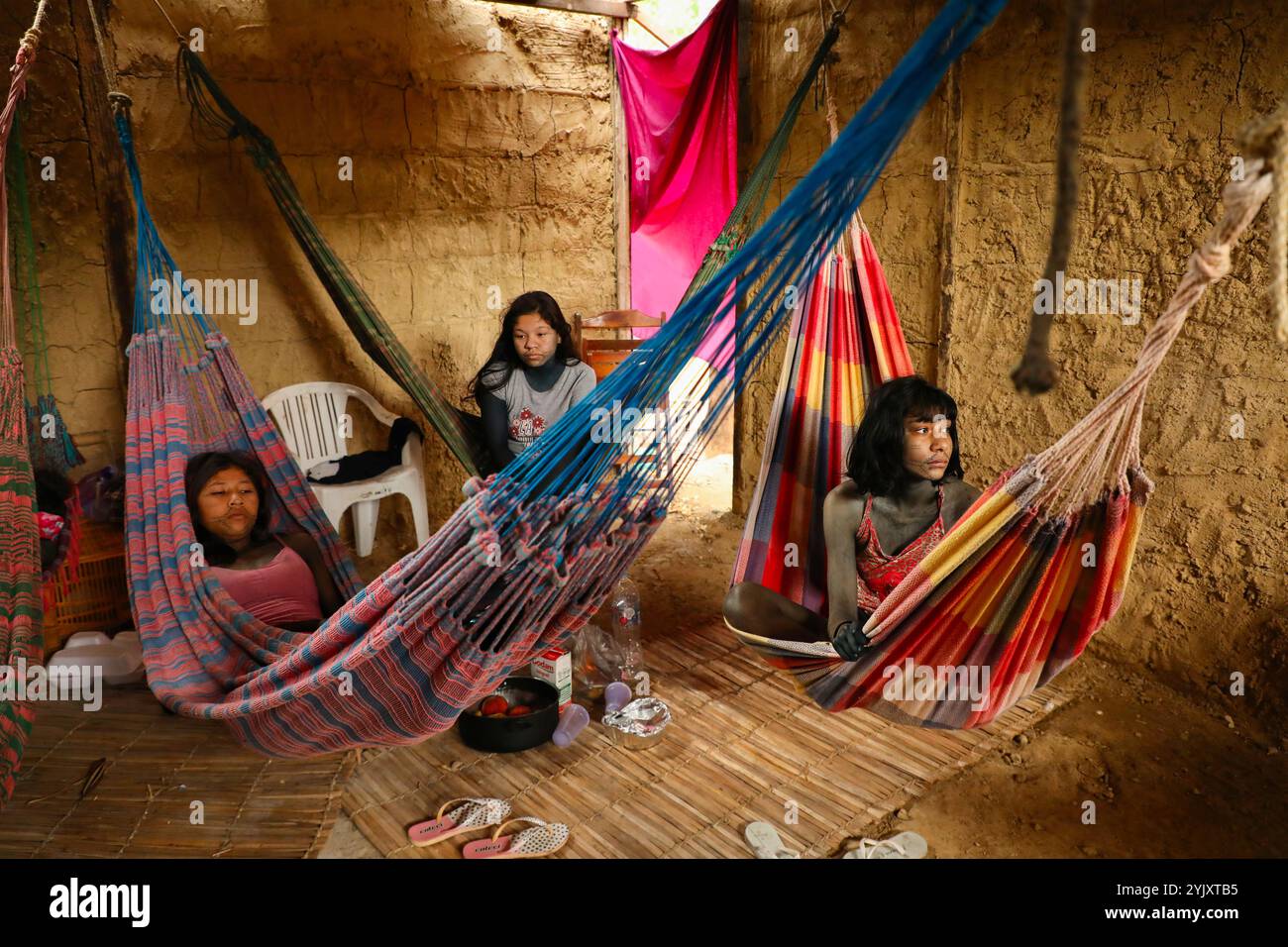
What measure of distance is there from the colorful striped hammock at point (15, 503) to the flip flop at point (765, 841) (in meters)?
1.40

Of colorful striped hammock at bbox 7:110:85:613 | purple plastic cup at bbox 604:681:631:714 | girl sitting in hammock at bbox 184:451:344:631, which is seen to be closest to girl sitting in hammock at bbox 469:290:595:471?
girl sitting in hammock at bbox 184:451:344:631

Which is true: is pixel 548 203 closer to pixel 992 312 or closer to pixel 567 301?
pixel 567 301

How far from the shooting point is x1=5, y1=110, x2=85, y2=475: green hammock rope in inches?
96.4

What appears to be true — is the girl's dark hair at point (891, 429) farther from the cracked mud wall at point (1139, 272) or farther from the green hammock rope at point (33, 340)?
the green hammock rope at point (33, 340)

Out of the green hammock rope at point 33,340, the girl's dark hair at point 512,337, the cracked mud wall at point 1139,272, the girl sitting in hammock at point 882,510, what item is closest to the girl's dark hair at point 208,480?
the green hammock rope at point 33,340

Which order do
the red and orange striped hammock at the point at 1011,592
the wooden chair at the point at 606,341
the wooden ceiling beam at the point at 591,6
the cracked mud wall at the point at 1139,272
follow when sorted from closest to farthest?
the red and orange striped hammock at the point at 1011,592, the cracked mud wall at the point at 1139,272, the wooden ceiling beam at the point at 591,6, the wooden chair at the point at 606,341

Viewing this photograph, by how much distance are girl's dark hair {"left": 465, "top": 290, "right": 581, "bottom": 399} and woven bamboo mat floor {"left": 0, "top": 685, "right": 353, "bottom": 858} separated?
3.78 feet

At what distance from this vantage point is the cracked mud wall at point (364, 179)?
103 inches

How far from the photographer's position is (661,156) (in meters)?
3.66

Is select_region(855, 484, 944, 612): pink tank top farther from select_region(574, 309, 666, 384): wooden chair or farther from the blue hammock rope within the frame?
select_region(574, 309, 666, 384): wooden chair

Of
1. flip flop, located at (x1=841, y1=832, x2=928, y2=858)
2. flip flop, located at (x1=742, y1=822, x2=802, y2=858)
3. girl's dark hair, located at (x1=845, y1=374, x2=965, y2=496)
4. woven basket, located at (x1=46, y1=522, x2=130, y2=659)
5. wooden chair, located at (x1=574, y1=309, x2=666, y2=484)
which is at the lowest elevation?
flip flop, located at (x1=841, y1=832, x2=928, y2=858)

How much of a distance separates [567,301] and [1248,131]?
287 cm

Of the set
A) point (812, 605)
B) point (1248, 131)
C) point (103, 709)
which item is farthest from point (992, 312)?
point (103, 709)

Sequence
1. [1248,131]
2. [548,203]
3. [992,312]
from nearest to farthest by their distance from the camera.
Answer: [1248,131], [992,312], [548,203]
